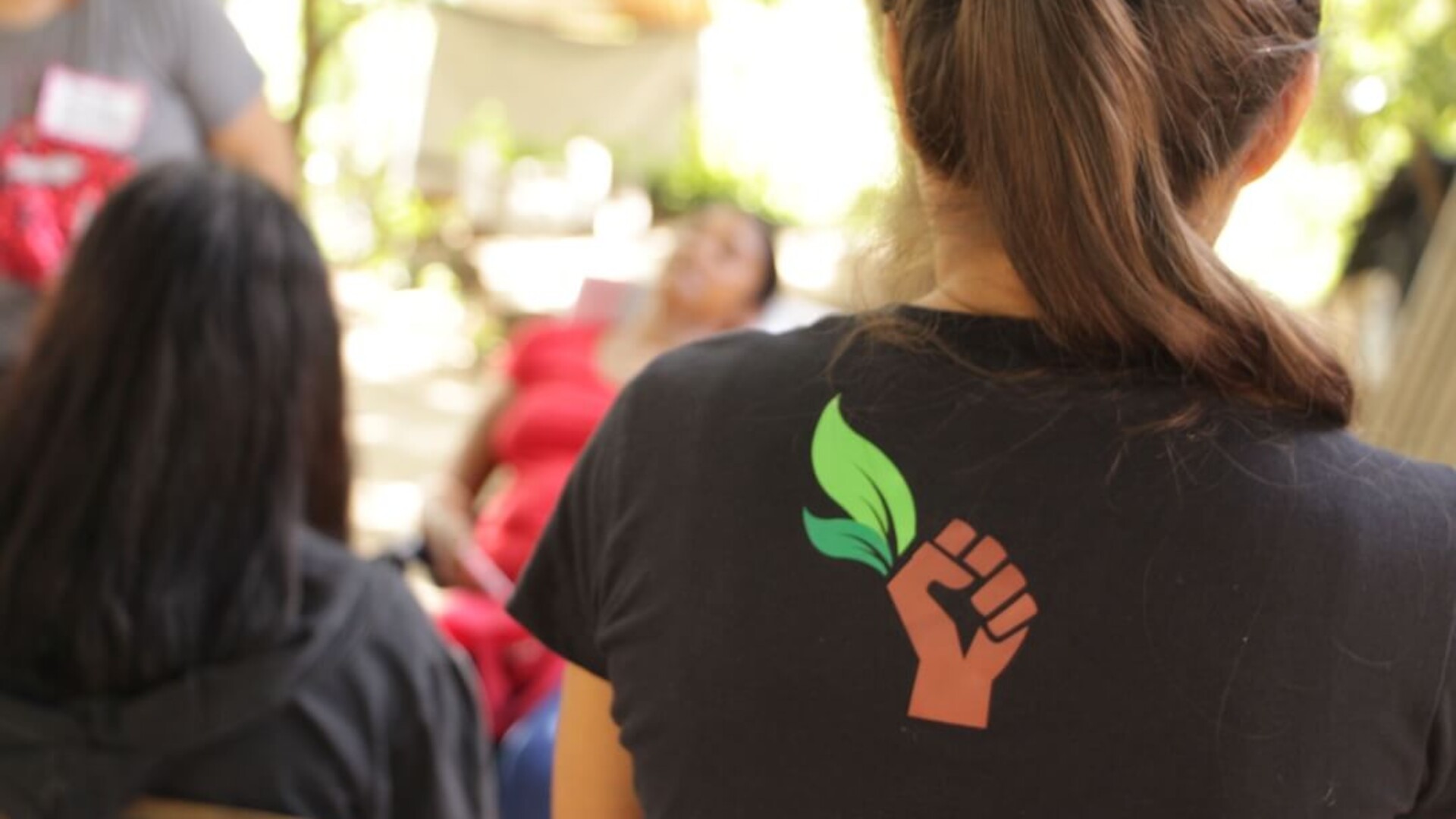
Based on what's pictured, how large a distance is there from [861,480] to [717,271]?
96.5 inches

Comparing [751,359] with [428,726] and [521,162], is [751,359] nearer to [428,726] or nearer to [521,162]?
[428,726]

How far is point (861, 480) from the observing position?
818 mm

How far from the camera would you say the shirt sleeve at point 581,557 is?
0.90m

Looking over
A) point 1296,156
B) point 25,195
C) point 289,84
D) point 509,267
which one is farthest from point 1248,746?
point 289,84

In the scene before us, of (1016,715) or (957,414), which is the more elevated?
(957,414)

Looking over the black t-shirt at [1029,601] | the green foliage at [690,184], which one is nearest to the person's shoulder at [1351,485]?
the black t-shirt at [1029,601]

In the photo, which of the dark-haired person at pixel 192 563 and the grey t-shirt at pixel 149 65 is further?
the grey t-shirt at pixel 149 65

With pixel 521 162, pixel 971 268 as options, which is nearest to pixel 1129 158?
pixel 971 268

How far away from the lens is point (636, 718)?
2.86 ft

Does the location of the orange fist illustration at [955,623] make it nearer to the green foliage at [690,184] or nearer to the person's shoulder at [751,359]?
the person's shoulder at [751,359]

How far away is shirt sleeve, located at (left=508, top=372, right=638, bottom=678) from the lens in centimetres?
90

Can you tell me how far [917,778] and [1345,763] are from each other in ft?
0.73

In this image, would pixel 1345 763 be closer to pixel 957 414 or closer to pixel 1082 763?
pixel 1082 763

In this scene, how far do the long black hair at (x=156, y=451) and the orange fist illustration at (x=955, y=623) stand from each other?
85cm
